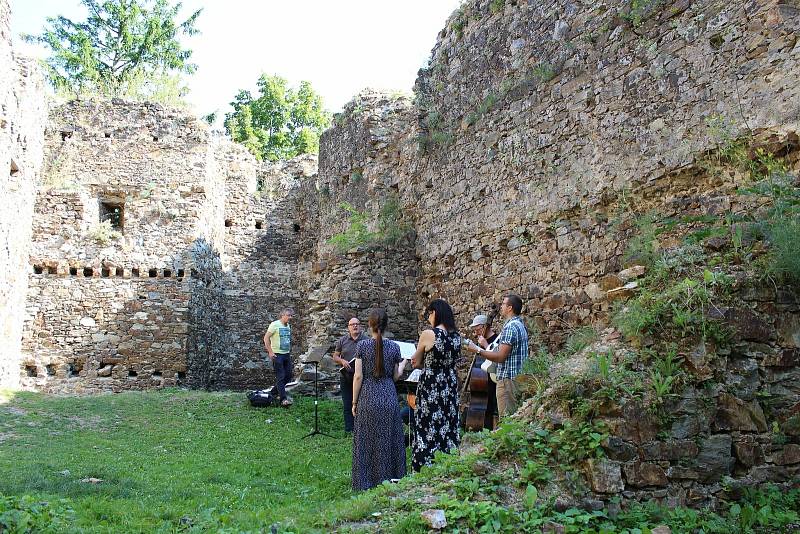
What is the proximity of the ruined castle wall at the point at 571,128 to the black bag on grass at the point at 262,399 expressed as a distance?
3049 mm

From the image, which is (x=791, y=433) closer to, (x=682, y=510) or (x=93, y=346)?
(x=682, y=510)

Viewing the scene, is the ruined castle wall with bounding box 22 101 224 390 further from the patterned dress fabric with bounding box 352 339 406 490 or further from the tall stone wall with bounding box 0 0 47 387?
the patterned dress fabric with bounding box 352 339 406 490

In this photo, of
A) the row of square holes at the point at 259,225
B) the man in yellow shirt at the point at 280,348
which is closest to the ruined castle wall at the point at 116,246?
the row of square holes at the point at 259,225

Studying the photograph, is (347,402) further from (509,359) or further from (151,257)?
(151,257)

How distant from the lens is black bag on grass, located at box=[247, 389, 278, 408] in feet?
38.3

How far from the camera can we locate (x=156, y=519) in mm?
5812

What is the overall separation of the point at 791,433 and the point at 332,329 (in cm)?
837

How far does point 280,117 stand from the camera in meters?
29.9

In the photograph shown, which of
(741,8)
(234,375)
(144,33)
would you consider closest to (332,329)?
(234,375)

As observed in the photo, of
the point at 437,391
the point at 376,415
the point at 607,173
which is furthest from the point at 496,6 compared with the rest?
the point at 376,415

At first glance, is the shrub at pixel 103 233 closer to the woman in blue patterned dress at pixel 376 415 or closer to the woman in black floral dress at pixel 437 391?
the woman in blue patterned dress at pixel 376 415

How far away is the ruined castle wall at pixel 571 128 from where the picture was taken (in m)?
7.41

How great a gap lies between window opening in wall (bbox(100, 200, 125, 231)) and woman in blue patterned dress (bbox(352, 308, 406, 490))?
475 inches

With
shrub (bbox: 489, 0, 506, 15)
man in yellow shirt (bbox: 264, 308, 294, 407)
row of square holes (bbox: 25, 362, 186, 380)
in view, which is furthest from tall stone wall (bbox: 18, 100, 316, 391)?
shrub (bbox: 489, 0, 506, 15)
